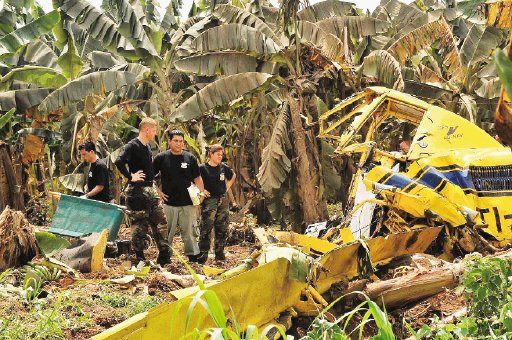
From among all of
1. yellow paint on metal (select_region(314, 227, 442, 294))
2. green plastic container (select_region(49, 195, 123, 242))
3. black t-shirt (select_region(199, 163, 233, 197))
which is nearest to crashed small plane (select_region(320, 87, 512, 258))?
yellow paint on metal (select_region(314, 227, 442, 294))

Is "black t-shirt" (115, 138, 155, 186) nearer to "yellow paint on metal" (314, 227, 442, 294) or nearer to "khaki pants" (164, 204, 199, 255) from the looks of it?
"khaki pants" (164, 204, 199, 255)

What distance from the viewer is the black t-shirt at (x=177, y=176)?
365 inches

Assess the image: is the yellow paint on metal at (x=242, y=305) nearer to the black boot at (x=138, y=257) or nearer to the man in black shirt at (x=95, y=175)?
the black boot at (x=138, y=257)

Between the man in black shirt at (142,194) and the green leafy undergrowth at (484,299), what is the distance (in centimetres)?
503

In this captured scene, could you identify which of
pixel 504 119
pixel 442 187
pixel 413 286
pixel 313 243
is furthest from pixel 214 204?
pixel 504 119

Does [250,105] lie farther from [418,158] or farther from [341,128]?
[418,158]

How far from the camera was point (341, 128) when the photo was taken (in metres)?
15.5

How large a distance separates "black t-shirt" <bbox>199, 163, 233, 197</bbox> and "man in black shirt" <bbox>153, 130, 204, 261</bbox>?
556mm

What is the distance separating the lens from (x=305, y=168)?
14.6 metres

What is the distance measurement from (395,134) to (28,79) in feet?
31.6

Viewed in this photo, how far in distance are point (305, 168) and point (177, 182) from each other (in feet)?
18.7

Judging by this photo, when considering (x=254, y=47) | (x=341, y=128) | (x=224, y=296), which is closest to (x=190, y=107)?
(x=254, y=47)

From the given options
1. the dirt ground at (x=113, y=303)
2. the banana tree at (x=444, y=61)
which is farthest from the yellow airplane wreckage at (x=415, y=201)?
the banana tree at (x=444, y=61)

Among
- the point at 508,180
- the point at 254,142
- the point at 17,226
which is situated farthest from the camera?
the point at 254,142
